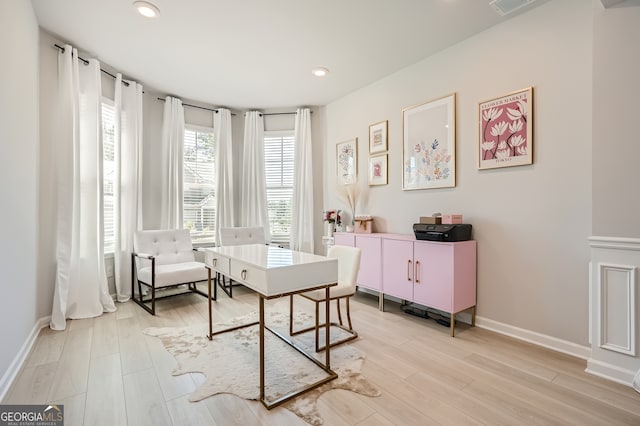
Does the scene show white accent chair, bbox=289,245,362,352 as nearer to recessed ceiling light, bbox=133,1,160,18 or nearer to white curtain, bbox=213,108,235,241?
white curtain, bbox=213,108,235,241

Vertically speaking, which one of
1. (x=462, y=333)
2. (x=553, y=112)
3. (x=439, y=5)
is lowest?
(x=462, y=333)

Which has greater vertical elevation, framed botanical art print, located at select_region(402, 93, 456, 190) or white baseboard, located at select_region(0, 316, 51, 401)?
framed botanical art print, located at select_region(402, 93, 456, 190)

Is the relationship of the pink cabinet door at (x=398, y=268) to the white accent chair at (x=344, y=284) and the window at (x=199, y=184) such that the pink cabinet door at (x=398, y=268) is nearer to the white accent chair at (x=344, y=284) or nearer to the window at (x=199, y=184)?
the white accent chair at (x=344, y=284)

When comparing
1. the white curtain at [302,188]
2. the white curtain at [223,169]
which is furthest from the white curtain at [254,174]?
the white curtain at [302,188]

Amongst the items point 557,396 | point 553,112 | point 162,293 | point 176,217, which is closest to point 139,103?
point 176,217

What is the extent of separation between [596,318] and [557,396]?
0.65 metres

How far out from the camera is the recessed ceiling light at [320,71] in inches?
140

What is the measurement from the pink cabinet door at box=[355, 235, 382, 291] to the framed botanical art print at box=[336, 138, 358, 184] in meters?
1.07

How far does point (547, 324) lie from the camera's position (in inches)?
96.0

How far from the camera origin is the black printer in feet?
8.91

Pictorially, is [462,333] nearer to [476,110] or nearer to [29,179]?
[476,110]

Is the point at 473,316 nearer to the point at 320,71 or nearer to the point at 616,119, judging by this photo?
the point at 616,119

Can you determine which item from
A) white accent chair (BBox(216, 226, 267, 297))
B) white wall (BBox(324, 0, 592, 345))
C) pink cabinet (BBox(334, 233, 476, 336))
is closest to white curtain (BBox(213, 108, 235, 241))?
white accent chair (BBox(216, 226, 267, 297))

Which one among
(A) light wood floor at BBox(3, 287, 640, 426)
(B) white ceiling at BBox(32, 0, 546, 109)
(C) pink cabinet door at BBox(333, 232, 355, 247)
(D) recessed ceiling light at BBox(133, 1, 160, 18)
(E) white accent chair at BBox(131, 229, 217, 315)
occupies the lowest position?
(A) light wood floor at BBox(3, 287, 640, 426)
